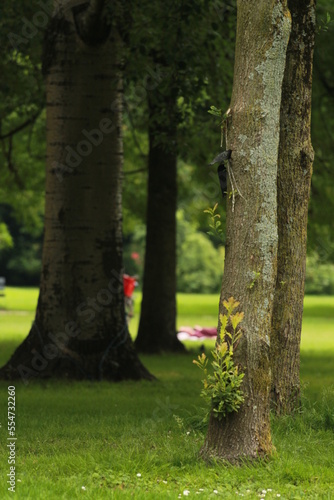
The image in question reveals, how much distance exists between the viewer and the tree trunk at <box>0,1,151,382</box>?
12.2 m

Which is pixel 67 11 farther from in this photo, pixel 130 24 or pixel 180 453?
pixel 180 453

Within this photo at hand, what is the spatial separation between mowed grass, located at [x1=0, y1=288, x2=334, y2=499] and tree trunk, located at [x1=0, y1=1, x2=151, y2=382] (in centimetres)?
48

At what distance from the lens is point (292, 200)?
8.62m

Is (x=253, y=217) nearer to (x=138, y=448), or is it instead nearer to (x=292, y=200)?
(x=292, y=200)

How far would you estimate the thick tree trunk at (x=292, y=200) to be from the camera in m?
8.58

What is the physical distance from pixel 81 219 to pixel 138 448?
5.32 metres

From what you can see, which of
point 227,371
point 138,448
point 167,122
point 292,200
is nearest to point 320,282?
point 167,122

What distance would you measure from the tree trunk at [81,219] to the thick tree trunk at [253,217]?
5336 mm

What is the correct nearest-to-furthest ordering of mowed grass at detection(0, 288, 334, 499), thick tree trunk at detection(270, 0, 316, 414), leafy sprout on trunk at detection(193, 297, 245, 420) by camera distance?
mowed grass at detection(0, 288, 334, 499), leafy sprout on trunk at detection(193, 297, 245, 420), thick tree trunk at detection(270, 0, 316, 414)

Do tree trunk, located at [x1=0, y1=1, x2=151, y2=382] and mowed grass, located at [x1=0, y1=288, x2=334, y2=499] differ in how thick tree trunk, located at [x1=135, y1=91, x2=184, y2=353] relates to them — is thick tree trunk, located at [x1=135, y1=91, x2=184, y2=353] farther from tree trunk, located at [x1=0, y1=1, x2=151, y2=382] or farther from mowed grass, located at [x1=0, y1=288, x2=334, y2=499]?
mowed grass, located at [x1=0, y1=288, x2=334, y2=499]

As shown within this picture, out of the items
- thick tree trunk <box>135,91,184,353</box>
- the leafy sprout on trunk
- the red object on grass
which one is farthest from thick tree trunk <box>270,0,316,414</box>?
the red object on grass

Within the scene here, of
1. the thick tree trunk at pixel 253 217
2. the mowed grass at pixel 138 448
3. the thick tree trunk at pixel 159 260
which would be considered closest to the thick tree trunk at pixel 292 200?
the mowed grass at pixel 138 448

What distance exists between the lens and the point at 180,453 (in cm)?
722

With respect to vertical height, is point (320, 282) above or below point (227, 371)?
above
